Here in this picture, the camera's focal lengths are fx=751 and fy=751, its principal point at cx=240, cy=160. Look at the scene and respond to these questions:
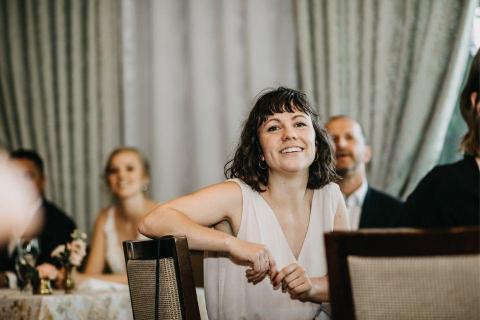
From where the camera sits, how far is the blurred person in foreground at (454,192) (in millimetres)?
2123

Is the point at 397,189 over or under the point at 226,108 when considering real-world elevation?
under

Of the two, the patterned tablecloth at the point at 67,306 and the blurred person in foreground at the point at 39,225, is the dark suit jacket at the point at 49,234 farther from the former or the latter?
the patterned tablecloth at the point at 67,306

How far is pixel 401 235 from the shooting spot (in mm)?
1439

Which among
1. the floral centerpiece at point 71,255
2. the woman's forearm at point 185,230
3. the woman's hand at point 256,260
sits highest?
the woman's forearm at point 185,230

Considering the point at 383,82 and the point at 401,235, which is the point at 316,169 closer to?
the point at 401,235

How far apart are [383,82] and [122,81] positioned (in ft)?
5.83

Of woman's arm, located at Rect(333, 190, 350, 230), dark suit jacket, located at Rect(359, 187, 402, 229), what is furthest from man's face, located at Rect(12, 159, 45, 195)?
woman's arm, located at Rect(333, 190, 350, 230)

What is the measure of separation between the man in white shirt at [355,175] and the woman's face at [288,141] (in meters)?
1.68

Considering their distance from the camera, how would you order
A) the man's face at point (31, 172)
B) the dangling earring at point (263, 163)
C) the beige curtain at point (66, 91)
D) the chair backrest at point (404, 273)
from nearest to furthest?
1. the chair backrest at point (404, 273)
2. the dangling earring at point (263, 163)
3. the man's face at point (31, 172)
4. the beige curtain at point (66, 91)

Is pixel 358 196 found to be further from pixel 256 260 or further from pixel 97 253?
pixel 256 260

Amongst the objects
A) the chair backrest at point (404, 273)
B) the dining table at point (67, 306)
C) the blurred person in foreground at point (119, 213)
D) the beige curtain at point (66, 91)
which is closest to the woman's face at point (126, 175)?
the blurred person in foreground at point (119, 213)

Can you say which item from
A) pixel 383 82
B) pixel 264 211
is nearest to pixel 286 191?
pixel 264 211

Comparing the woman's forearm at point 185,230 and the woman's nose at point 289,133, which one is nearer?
the woman's forearm at point 185,230

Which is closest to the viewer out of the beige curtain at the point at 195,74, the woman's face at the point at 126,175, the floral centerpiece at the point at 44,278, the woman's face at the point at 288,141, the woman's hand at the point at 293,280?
the woman's hand at the point at 293,280
